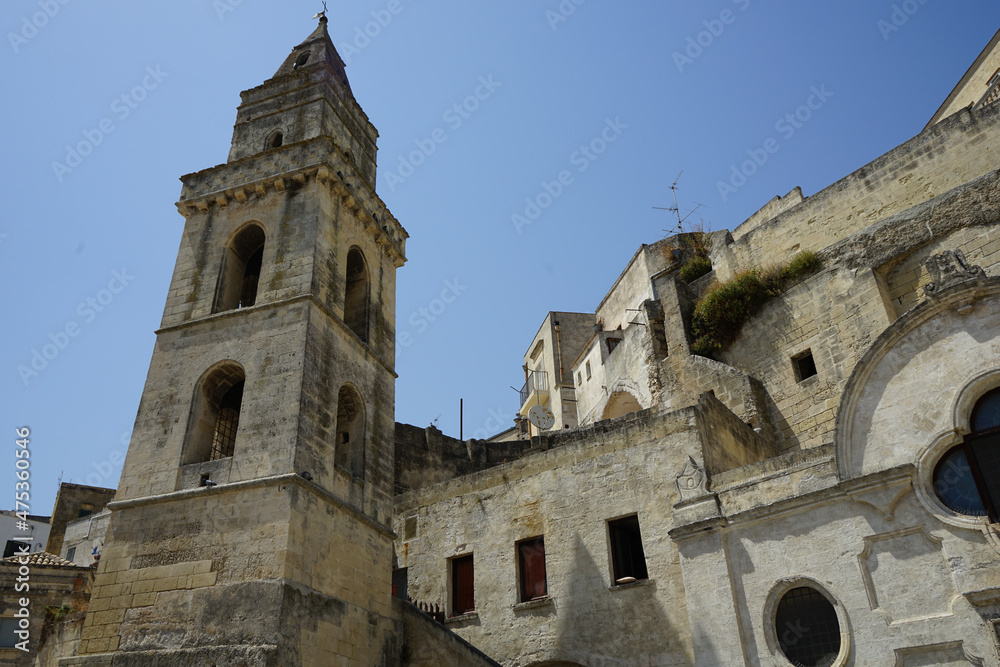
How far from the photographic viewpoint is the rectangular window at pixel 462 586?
15258 mm

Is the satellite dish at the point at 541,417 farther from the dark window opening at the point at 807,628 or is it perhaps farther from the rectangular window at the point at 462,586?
Result: the dark window opening at the point at 807,628

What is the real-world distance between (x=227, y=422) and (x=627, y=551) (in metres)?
8.22

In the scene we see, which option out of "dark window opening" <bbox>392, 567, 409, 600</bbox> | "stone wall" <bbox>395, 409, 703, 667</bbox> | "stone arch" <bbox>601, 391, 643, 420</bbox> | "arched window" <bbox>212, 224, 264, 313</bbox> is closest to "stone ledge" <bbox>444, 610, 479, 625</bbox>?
"stone wall" <bbox>395, 409, 703, 667</bbox>

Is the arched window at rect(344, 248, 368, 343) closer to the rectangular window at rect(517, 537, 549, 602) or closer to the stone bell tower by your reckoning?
the stone bell tower

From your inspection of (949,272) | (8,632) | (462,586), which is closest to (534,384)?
(462,586)

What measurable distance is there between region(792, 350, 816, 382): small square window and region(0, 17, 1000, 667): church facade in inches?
3.5

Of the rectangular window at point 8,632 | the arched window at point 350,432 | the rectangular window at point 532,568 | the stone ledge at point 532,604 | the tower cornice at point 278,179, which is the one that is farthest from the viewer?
the rectangular window at point 8,632

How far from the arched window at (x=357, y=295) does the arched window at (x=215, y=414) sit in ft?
8.96

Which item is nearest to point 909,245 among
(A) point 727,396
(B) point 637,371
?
(A) point 727,396

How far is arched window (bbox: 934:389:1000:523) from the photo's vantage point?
9672mm

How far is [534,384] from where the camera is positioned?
35531 millimetres

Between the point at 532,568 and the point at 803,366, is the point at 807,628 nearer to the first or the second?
the point at 532,568

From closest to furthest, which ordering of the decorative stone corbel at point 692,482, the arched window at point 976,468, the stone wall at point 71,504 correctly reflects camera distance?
the arched window at point 976,468 < the decorative stone corbel at point 692,482 < the stone wall at point 71,504

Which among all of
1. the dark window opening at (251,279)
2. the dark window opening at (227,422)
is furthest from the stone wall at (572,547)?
the dark window opening at (251,279)
